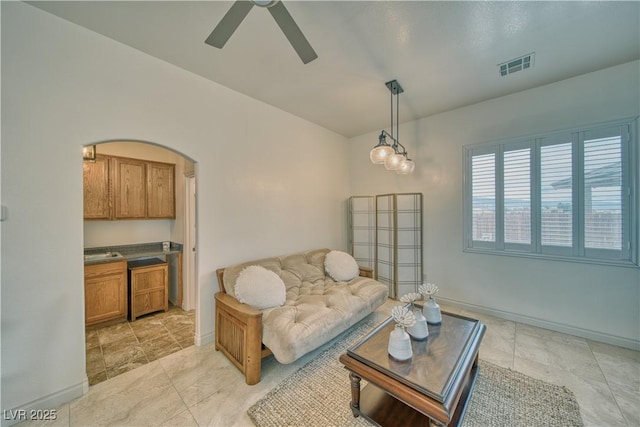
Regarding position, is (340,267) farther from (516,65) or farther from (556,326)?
(516,65)

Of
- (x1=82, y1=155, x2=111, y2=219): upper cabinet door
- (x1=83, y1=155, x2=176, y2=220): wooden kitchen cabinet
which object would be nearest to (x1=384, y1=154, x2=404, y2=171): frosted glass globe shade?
(x1=83, y1=155, x2=176, y2=220): wooden kitchen cabinet

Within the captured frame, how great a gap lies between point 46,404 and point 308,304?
A: 2.06m

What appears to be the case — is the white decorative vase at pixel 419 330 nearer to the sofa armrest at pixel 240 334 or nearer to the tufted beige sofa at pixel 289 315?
the tufted beige sofa at pixel 289 315

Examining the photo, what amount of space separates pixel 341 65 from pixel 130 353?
364 centimetres

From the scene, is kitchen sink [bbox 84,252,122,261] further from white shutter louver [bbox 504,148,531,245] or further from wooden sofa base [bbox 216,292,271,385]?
white shutter louver [bbox 504,148,531,245]

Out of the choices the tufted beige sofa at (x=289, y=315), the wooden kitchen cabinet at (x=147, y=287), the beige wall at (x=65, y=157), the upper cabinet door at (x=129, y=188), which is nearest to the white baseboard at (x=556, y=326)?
the tufted beige sofa at (x=289, y=315)

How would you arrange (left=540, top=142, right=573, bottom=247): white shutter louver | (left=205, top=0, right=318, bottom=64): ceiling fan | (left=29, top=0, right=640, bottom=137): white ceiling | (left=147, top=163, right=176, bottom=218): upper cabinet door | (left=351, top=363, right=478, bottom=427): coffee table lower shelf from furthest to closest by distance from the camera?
(left=147, top=163, right=176, bottom=218): upper cabinet door, (left=540, top=142, right=573, bottom=247): white shutter louver, (left=29, top=0, right=640, bottom=137): white ceiling, (left=351, top=363, right=478, bottom=427): coffee table lower shelf, (left=205, top=0, right=318, bottom=64): ceiling fan

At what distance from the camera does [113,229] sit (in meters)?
3.58

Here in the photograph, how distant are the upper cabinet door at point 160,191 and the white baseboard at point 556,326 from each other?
464 centimetres

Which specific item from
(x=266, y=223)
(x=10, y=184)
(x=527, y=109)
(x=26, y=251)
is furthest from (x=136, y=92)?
(x=527, y=109)

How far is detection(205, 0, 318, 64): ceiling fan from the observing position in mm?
1296

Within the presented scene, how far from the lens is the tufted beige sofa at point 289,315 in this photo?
198cm

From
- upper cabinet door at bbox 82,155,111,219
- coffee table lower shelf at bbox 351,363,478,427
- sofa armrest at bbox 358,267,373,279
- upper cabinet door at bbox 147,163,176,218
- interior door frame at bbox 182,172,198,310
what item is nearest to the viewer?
coffee table lower shelf at bbox 351,363,478,427

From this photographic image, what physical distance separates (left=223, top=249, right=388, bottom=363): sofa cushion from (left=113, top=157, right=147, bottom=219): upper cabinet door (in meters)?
2.06
